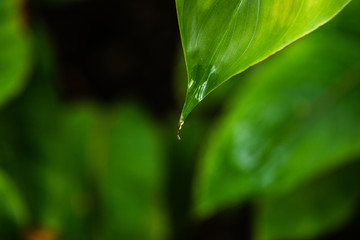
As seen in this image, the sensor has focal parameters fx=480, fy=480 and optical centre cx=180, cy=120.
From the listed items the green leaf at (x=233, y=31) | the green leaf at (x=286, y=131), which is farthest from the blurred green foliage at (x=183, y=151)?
the green leaf at (x=233, y=31)

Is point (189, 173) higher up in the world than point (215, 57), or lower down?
lower down

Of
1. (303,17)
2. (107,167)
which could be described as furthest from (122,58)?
(303,17)

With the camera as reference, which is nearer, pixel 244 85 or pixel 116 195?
pixel 244 85

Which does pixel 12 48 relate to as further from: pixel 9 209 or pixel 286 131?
pixel 286 131

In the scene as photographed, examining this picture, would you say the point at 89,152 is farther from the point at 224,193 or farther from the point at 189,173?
the point at 224,193

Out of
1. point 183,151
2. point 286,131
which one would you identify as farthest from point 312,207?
point 183,151

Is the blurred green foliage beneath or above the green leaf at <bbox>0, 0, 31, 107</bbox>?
beneath

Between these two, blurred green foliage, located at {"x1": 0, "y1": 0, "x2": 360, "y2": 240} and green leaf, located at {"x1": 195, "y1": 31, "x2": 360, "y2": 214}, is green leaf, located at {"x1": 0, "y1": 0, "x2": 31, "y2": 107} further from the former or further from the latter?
green leaf, located at {"x1": 195, "y1": 31, "x2": 360, "y2": 214}

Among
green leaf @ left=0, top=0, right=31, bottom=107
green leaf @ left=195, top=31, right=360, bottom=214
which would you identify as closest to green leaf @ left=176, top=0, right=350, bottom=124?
green leaf @ left=195, top=31, right=360, bottom=214
